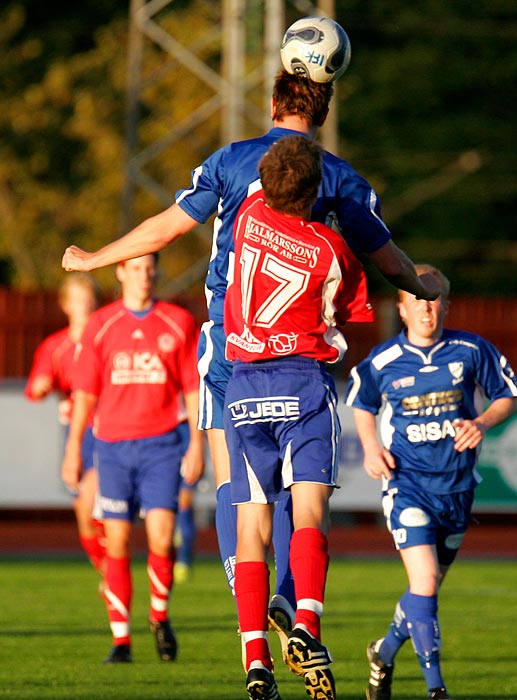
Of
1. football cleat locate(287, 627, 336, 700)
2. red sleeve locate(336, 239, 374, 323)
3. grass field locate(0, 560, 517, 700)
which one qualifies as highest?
red sleeve locate(336, 239, 374, 323)

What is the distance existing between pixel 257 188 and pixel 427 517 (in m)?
2.46

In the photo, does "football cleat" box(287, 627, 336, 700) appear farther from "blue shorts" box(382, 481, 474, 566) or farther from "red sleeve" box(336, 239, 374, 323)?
"blue shorts" box(382, 481, 474, 566)

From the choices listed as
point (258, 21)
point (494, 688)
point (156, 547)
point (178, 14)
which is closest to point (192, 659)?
point (156, 547)

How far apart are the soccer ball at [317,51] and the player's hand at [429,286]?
0.95 meters

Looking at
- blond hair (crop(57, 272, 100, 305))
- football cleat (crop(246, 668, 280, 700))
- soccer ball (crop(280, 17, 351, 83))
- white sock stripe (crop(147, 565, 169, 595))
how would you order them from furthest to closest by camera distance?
blond hair (crop(57, 272, 100, 305))
white sock stripe (crop(147, 565, 169, 595))
soccer ball (crop(280, 17, 351, 83))
football cleat (crop(246, 668, 280, 700))

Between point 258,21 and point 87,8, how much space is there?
15.0 meters

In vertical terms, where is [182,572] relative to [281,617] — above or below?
below

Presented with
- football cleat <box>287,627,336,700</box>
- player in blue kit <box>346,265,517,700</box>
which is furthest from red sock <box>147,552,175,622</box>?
football cleat <box>287,627,336,700</box>

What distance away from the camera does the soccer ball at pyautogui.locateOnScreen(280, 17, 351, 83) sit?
6.76 metres

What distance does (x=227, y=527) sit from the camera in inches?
285

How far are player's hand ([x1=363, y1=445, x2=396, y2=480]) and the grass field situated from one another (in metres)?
1.13

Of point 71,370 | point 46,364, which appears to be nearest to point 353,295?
point 71,370

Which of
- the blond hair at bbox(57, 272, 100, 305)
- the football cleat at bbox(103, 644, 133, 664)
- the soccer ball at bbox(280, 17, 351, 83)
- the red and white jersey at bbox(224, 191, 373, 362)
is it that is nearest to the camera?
the red and white jersey at bbox(224, 191, 373, 362)

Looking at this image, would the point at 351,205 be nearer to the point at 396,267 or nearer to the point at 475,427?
the point at 396,267
